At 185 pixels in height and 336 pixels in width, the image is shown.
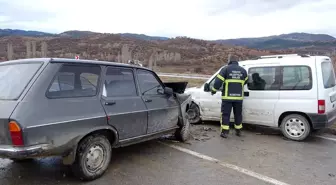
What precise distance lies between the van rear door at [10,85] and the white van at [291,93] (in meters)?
4.42

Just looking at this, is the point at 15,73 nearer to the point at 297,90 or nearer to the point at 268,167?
the point at 268,167

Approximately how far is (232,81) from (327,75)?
2098 millimetres

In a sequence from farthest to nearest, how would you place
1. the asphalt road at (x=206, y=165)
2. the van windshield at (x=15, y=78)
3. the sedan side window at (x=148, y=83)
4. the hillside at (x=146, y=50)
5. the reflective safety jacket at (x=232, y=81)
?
the hillside at (x=146, y=50), the reflective safety jacket at (x=232, y=81), the sedan side window at (x=148, y=83), the asphalt road at (x=206, y=165), the van windshield at (x=15, y=78)

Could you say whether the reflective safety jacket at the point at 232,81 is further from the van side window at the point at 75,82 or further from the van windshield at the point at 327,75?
the van side window at the point at 75,82

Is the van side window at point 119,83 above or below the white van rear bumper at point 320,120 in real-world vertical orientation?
above

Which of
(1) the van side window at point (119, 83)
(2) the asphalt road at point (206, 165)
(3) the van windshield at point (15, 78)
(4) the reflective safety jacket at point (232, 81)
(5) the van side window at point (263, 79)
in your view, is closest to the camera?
(3) the van windshield at point (15, 78)

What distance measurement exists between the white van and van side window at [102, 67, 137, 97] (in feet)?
9.45

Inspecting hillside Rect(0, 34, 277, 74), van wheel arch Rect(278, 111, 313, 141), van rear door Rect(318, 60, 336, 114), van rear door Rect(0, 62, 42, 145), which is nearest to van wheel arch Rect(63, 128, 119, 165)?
van rear door Rect(0, 62, 42, 145)

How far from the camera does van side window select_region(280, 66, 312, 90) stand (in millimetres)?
5914

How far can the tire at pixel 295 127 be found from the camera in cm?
598

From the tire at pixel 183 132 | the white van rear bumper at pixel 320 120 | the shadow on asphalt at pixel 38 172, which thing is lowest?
the shadow on asphalt at pixel 38 172

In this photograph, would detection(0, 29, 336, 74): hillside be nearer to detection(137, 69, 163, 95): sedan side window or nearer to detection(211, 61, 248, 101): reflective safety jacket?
detection(211, 61, 248, 101): reflective safety jacket

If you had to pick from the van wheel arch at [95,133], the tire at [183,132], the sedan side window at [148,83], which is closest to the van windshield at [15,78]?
the van wheel arch at [95,133]

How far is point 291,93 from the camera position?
6.09 meters
